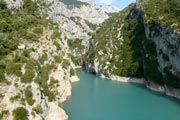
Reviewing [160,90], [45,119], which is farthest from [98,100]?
[45,119]

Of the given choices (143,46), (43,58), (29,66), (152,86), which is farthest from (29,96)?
(143,46)

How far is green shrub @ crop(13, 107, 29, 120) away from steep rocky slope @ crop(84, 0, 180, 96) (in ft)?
151

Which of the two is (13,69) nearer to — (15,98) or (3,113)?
(15,98)

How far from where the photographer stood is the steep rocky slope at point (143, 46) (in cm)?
8356

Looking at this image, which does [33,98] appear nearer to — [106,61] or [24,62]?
[24,62]

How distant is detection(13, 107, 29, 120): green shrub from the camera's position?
4081 centimetres

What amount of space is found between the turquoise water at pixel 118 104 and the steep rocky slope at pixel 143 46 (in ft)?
24.9

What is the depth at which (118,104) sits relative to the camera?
70.4 m

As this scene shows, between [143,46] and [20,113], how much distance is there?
218ft

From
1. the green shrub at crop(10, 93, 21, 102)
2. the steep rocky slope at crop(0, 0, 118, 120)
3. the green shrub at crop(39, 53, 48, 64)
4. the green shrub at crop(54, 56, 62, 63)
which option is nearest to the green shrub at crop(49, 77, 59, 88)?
the steep rocky slope at crop(0, 0, 118, 120)

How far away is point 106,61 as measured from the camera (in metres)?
117

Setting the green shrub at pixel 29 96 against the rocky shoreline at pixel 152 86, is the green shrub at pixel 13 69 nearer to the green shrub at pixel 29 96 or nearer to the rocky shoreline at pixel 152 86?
the green shrub at pixel 29 96

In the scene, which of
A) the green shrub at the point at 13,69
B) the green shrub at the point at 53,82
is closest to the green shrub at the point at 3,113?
the green shrub at the point at 13,69

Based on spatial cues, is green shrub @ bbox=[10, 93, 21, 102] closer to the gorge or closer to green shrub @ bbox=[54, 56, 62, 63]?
the gorge
